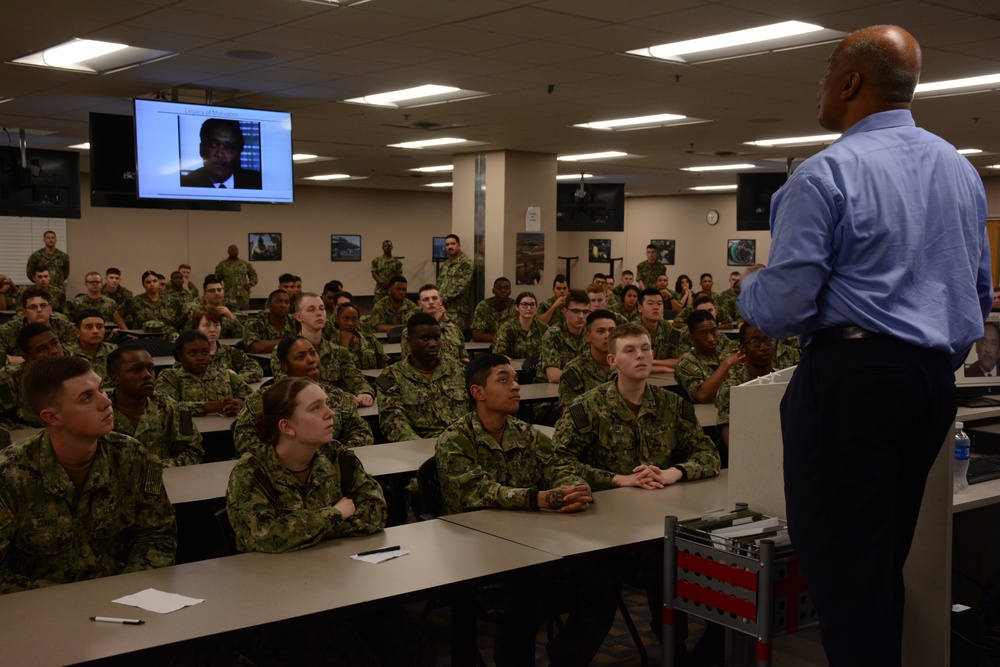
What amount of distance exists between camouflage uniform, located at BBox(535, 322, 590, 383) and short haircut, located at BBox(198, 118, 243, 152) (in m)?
2.94

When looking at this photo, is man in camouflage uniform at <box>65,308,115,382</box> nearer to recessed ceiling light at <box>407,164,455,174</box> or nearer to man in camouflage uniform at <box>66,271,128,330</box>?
man in camouflage uniform at <box>66,271,128,330</box>

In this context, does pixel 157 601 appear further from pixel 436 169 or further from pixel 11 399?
pixel 436 169

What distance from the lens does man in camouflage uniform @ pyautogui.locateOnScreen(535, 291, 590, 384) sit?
748 cm

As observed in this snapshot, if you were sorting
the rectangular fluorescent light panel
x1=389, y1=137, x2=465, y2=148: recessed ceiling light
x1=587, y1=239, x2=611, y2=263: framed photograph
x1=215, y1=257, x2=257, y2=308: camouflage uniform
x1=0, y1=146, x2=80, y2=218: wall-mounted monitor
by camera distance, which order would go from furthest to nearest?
x1=587, y1=239, x2=611, y2=263: framed photograph, x1=215, y1=257, x2=257, y2=308: camouflage uniform, x1=389, y1=137, x2=465, y2=148: recessed ceiling light, x1=0, y1=146, x2=80, y2=218: wall-mounted monitor, the rectangular fluorescent light panel

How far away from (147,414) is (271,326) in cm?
449

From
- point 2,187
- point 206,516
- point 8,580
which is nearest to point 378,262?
point 2,187

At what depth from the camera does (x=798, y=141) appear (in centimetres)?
1139

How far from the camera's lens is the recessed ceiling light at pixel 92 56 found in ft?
22.6

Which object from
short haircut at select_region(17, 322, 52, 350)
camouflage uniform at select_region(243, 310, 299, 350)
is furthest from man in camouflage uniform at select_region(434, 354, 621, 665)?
camouflage uniform at select_region(243, 310, 299, 350)

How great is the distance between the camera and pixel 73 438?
2961 mm

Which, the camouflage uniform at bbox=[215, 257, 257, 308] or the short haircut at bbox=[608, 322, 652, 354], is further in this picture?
the camouflage uniform at bbox=[215, 257, 257, 308]

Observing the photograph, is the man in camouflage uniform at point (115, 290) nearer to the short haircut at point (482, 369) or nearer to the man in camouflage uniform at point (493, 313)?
the man in camouflage uniform at point (493, 313)

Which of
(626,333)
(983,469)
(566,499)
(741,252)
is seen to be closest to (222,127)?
(626,333)

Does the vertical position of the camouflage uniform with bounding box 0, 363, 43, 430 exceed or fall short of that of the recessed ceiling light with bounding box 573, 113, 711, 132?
it falls short
